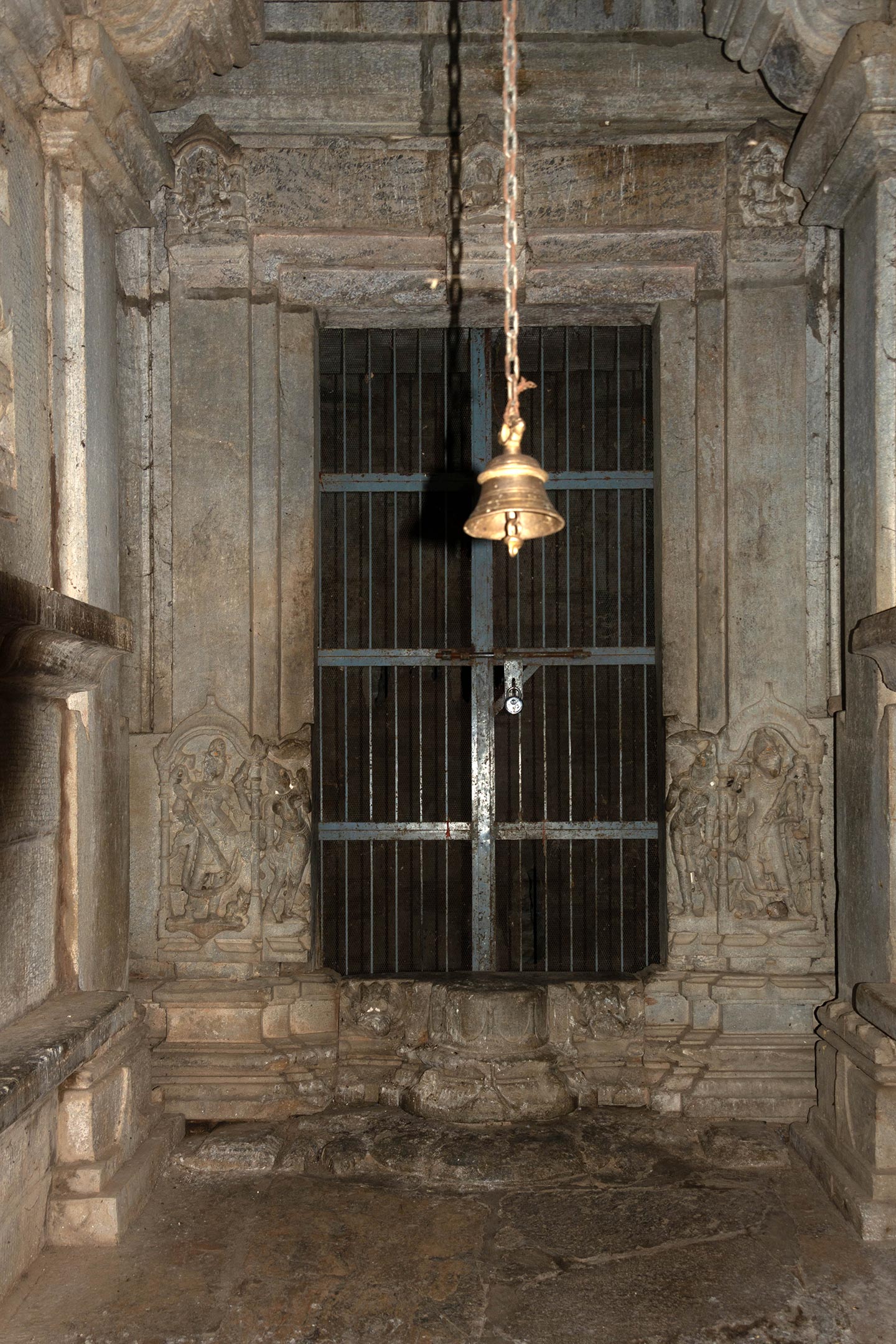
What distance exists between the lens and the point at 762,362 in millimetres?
5105

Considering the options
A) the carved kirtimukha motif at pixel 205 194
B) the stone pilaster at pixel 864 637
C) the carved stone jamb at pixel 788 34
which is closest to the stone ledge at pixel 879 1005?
the stone pilaster at pixel 864 637

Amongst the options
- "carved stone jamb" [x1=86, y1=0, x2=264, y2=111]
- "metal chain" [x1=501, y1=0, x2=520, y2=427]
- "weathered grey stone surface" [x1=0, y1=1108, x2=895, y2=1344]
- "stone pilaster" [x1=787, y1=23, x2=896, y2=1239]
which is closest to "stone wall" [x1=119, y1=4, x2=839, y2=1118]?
"carved stone jamb" [x1=86, y1=0, x2=264, y2=111]

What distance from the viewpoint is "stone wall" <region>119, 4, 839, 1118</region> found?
5043 mm

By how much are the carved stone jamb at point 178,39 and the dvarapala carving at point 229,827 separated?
2.65m

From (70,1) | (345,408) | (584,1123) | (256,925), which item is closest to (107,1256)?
(256,925)

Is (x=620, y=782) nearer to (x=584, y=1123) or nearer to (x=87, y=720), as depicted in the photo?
(x=584, y=1123)

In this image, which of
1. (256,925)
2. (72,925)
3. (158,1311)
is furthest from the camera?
(256,925)

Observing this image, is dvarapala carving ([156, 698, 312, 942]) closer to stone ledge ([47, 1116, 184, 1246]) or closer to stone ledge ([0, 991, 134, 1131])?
stone ledge ([0, 991, 134, 1131])

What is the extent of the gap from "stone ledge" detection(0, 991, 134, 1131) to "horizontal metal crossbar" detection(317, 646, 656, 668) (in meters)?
1.98

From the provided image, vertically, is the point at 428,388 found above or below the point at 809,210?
below

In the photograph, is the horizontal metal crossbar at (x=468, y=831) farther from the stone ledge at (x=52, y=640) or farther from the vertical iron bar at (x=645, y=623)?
the stone ledge at (x=52, y=640)

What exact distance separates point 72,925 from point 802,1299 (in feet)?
9.17

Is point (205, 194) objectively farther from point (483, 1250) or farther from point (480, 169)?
point (483, 1250)

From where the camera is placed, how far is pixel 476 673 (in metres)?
5.53
